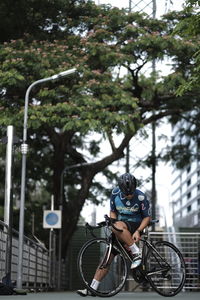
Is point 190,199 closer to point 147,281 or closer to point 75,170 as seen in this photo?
point 75,170

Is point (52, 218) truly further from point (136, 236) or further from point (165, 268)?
point (136, 236)

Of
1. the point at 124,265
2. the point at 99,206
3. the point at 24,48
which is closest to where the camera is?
the point at 124,265

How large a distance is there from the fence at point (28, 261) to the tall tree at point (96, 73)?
3.47 meters

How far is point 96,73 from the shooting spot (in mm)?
21094

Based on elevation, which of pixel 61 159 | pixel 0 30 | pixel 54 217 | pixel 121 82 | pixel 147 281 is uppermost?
pixel 0 30

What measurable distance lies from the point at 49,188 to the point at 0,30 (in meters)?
9.70

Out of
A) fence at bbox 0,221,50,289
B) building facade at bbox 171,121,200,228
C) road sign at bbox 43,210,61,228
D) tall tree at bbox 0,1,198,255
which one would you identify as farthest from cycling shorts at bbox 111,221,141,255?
building facade at bbox 171,121,200,228

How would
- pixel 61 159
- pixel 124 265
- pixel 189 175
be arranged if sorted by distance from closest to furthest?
1. pixel 124 265
2. pixel 61 159
3. pixel 189 175

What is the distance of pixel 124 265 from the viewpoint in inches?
338

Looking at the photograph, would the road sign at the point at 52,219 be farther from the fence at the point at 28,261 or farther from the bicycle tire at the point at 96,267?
the bicycle tire at the point at 96,267

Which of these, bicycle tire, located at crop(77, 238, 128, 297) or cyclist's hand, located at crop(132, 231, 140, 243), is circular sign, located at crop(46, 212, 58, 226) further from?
cyclist's hand, located at crop(132, 231, 140, 243)

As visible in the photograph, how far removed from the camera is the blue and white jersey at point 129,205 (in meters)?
8.55

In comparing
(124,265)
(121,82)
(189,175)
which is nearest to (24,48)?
(121,82)

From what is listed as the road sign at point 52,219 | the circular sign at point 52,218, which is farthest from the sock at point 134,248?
the circular sign at point 52,218
